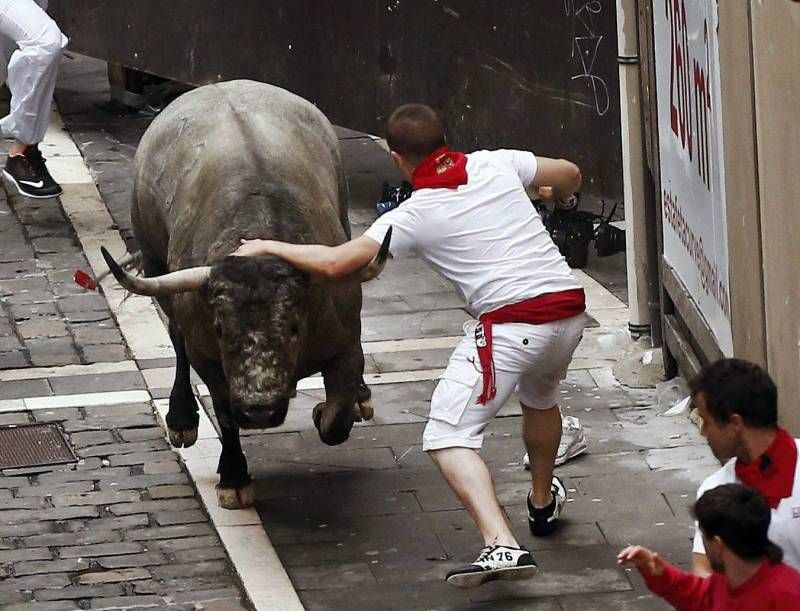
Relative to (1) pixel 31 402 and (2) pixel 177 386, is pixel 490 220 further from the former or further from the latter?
(1) pixel 31 402

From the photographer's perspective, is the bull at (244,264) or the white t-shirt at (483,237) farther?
the bull at (244,264)

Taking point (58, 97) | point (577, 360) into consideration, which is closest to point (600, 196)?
point (577, 360)

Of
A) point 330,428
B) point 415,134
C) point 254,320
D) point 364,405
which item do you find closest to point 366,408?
point 364,405

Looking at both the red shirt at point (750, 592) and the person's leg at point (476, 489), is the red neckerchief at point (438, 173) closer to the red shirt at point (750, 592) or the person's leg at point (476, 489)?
A: the person's leg at point (476, 489)

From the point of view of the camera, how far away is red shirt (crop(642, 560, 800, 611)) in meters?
4.41

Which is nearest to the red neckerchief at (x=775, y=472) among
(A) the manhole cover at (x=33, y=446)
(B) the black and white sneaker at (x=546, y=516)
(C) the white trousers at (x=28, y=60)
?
(B) the black and white sneaker at (x=546, y=516)

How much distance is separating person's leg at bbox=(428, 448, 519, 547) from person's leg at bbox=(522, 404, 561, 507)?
594mm

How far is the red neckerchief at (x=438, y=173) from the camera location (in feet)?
22.9

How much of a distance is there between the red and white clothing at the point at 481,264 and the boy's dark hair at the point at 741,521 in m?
2.58

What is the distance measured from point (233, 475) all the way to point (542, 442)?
4.90ft

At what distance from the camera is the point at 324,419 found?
322 inches

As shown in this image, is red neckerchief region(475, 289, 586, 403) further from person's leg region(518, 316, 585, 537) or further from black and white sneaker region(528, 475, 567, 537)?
black and white sneaker region(528, 475, 567, 537)

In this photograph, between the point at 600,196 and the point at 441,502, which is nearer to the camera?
the point at 441,502

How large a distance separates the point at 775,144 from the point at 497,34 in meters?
5.56
